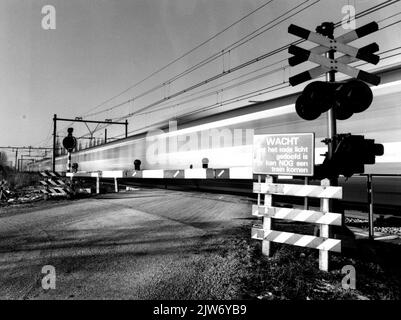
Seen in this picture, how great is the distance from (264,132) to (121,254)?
671 cm

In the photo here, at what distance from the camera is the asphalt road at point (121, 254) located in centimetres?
373

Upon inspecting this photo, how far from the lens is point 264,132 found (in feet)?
33.9

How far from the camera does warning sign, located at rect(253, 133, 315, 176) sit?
4.72 meters

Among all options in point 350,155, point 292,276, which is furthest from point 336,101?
point 292,276

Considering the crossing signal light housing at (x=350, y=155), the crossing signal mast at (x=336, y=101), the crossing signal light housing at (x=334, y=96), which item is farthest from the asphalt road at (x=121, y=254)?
the crossing signal light housing at (x=334, y=96)

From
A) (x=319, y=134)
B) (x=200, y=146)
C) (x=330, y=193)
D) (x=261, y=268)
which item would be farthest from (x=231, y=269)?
(x=200, y=146)

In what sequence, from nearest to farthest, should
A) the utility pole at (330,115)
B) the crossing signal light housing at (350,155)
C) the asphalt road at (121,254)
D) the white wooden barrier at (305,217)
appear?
the asphalt road at (121,254) → the white wooden barrier at (305,217) → the crossing signal light housing at (350,155) → the utility pole at (330,115)

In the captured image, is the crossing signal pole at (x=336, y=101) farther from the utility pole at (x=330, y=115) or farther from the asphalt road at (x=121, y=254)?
the asphalt road at (x=121, y=254)

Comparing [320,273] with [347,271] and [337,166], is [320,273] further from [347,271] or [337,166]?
[337,166]

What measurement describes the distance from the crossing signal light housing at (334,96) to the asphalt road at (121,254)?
8.18ft

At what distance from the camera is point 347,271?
4.25 meters

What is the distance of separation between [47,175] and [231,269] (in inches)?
426
